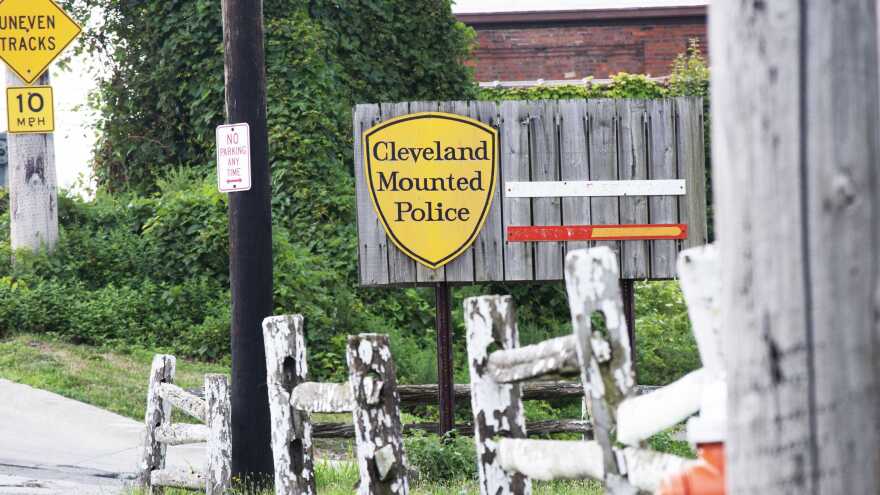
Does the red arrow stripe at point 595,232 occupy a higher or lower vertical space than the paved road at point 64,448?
higher

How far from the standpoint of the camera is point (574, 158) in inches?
402

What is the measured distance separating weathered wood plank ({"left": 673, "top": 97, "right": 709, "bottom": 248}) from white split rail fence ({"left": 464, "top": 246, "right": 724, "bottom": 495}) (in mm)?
5337

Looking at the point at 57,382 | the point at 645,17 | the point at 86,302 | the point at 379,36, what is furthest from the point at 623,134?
the point at 645,17

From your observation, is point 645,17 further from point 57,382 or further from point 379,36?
point 57,382

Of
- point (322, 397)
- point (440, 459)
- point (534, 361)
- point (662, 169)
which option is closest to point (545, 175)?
point (662, 169)

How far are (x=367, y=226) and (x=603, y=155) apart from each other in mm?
1977

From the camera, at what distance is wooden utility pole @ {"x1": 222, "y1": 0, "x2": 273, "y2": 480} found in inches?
310

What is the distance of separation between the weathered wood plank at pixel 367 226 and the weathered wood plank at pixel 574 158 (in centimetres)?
148

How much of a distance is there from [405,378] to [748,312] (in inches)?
457

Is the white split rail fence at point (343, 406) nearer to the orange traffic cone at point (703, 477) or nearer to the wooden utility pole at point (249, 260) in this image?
the wooden utility pole at point (249, 260)

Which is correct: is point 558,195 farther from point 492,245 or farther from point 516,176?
point 492,245

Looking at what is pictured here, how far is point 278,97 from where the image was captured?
57.3ft

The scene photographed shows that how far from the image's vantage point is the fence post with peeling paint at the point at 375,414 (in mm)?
5734

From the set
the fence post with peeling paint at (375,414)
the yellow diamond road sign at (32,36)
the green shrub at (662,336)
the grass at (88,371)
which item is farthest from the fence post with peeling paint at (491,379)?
the green shrub at (662,336)
